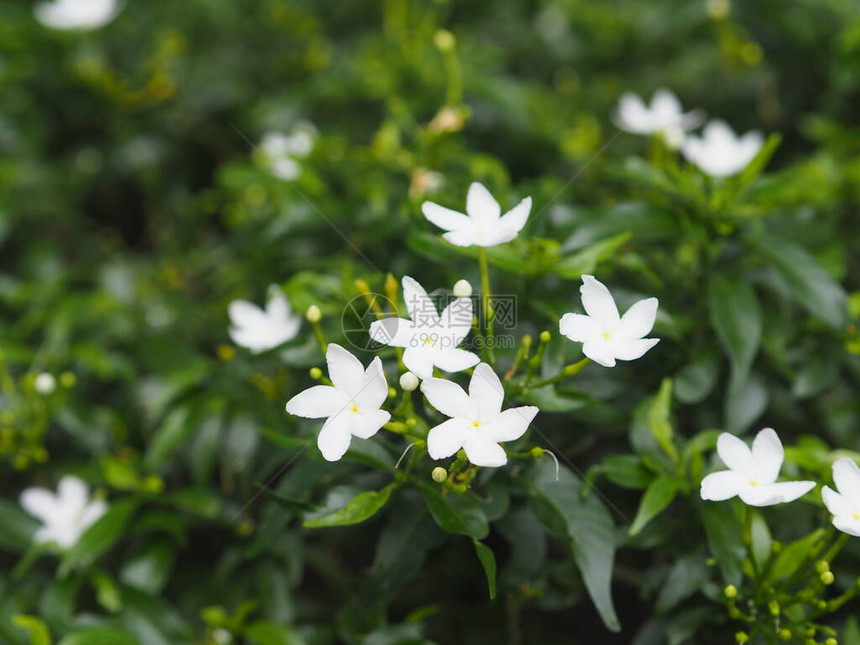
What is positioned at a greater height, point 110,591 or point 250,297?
point 250,297

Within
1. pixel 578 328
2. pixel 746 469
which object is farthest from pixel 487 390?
pixel 746 469

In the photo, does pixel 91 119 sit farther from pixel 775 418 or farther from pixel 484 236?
pixel 775 418

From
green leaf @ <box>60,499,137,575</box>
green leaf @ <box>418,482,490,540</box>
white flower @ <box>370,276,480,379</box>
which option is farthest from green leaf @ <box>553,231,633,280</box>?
green leaf @ <box>60,499,137,575</box>

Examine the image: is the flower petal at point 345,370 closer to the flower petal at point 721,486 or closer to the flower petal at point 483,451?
the flower petal at point 483,451

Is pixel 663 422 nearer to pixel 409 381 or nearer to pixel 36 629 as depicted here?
pixel 409 381

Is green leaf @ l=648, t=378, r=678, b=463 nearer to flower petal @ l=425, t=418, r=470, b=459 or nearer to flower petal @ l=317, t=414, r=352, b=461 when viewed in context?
flower petal @ l=425, t=418, r=470, b=459

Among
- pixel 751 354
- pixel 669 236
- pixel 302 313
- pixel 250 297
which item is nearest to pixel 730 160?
pixel 669 236
